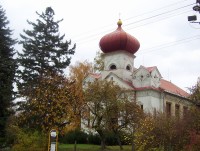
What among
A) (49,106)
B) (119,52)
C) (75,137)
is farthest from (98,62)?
(49,106)

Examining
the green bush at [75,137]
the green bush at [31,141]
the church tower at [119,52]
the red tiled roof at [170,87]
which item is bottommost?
the green bush at [31,141]

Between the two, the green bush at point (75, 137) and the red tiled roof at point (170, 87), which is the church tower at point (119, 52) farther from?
the green bush at point (75, 137)

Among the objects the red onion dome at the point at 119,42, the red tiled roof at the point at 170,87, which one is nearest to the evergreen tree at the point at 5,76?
the red onion dome at the point at 119,42

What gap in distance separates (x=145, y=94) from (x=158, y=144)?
19862 millimetres

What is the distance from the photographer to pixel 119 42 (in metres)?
48.1

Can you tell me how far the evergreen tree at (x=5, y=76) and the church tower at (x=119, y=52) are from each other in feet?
47.0

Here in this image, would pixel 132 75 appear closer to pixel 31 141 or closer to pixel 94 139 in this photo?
pixel 94 139

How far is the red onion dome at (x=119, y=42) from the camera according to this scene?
47750 millimetres

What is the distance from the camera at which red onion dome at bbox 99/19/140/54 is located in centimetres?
4775

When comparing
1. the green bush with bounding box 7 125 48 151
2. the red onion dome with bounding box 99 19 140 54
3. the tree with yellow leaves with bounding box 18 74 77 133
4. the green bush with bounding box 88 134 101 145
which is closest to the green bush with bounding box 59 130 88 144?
the green bush with bounding box 88 134 101 145

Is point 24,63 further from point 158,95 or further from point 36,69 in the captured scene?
point 158,95

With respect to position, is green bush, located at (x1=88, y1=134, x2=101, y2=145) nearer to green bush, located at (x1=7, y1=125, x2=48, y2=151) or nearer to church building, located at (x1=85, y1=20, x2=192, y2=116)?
church building, located at (x1=85, y1=20, x2=192, y2=116)

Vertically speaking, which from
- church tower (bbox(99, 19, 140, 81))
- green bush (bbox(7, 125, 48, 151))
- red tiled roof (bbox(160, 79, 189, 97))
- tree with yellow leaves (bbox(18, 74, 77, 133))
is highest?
church tower (bbox(99, 19, 140, 81))

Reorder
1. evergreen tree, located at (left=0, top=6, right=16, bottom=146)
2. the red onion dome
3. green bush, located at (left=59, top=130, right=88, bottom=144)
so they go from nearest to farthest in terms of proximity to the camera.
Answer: evergreen tree, located at (left=0, top=6, right=16, bottom=146)
green bush, located at (left=59, top=130, right=88, bottom=144)
the red onion dome
